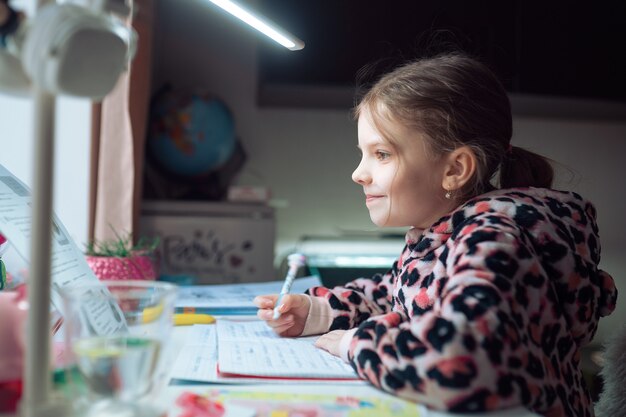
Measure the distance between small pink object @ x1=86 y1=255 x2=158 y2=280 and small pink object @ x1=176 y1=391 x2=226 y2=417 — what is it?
46cm

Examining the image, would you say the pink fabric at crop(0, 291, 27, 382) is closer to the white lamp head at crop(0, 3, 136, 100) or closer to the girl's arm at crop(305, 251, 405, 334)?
the white lamp head at crop(0, 3, 136, 100)

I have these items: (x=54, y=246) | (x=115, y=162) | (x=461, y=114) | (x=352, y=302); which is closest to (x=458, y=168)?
(x=461, y=114)

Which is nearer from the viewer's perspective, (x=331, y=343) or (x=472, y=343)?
(x=472, y=343)

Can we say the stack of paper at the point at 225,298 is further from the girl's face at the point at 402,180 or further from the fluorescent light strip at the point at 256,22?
the fluorescent light strip at the point at 256,22

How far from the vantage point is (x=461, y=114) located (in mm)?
807

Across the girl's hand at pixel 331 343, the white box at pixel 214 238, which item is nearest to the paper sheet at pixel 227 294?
the girl's hand at pixel 331 343

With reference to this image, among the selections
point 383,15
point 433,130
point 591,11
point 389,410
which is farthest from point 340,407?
point 591,11

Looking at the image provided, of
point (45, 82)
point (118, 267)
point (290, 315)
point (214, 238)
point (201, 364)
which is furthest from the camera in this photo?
point (214, 238)

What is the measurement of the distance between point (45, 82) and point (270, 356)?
394mm

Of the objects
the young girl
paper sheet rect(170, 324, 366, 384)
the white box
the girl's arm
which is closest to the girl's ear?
the young girl

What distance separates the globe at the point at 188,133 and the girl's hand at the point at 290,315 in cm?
133

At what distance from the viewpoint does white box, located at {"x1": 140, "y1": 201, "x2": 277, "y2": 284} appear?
199 centimetres

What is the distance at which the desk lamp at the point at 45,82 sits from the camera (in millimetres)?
376

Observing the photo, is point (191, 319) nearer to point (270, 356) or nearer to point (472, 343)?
point (270, 356)
